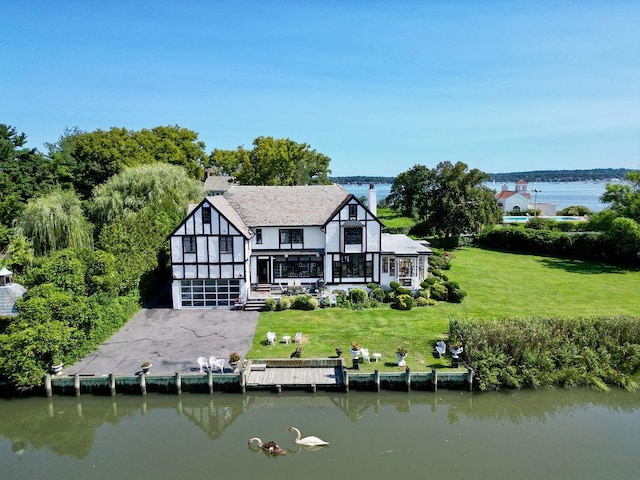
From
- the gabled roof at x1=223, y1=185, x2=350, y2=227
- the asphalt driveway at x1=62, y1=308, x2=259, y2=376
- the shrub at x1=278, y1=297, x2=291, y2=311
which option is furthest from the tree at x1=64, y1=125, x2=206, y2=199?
the shrub at x1=278, y1=297, x2=291, y2=311

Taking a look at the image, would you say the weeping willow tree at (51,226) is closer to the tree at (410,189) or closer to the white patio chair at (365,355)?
the white patio chair at (365,355)

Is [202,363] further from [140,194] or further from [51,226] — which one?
[140,194]

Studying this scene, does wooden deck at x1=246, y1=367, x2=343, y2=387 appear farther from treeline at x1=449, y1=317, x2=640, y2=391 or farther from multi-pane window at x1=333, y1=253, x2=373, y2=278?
multi-pane window at x1=333, y1=253, x2=373, y2=278

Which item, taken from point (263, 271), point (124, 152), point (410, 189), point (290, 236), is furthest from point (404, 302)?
point (410, 189)

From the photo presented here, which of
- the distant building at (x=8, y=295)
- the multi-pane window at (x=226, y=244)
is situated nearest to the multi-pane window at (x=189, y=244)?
the multi-pane window at (x=226, y=244)

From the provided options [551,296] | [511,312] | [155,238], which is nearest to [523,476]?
[511,312]

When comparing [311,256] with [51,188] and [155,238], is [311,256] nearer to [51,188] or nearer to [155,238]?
[155,238]
